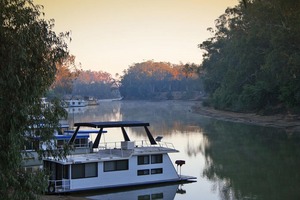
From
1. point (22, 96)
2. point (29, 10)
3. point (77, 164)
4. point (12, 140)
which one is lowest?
point (77, 164)

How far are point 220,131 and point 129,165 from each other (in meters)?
36.4

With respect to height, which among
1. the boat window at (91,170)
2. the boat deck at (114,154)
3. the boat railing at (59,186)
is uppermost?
the boat deck at (114,154)

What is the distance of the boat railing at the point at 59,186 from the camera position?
26.3m

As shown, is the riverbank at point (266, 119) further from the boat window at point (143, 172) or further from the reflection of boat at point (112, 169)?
the boat window at point (143, 172)

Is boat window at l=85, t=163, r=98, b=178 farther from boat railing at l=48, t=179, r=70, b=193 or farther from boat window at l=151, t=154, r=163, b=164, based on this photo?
boat window at l=151, t=154, r=163, b=164

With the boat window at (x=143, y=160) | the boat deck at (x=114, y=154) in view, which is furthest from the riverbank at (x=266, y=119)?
the boat window at (x=143, y=160)

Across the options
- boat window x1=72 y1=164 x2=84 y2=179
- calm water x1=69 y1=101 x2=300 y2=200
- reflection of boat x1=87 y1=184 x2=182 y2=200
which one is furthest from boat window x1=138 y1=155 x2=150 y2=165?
boat window x1=72 y1=164 x2=84 y2=179

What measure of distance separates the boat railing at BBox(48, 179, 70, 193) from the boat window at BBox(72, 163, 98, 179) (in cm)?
56

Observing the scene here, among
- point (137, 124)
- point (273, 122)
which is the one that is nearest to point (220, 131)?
point (273, 122)

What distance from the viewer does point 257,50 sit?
77375 millimetres

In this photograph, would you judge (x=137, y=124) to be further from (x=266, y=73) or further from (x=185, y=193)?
(x=266, y=73)

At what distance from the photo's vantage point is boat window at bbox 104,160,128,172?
28359mm

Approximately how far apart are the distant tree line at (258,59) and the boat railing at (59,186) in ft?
129

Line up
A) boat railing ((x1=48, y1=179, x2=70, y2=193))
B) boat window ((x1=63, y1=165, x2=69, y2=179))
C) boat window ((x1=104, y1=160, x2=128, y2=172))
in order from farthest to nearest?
boat window ((x1=104, y1=160, x2=128, y2=172)), boat window ((x1=63, y1=165, x2=69, y2=179)), boat railing ((x1=48, y1=179, x2=70, y2=193))
